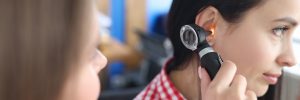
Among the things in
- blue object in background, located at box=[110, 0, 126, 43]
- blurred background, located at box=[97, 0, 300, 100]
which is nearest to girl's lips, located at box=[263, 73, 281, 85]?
blurred background, located at box=[97, 0, 300, 100]

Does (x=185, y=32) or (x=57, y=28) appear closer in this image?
(x=57, y=28)

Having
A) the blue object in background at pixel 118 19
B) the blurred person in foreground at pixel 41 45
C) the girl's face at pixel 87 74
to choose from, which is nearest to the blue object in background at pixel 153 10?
the blue object in background at pixel 118 19

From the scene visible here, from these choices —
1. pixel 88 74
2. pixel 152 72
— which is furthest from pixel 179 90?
pixel 152 72

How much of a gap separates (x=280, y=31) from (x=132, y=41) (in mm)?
2845

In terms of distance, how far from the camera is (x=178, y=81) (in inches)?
43.2

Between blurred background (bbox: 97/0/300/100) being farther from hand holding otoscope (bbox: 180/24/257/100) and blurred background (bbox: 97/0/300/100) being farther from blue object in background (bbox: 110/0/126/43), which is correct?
hand holding otoscope (bbox: 180/24/257/100)

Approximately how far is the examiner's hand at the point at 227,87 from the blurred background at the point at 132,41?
161cm

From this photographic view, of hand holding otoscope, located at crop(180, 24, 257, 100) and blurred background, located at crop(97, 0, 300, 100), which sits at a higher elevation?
hand holding otoscope, located at crop(180, 24, 257, 100)

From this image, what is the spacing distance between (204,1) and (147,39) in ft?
5.77

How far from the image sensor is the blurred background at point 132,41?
2.65 m

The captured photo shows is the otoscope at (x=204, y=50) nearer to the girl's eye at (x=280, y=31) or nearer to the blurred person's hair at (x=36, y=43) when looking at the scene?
the girl's eye at (x=280, y=31)

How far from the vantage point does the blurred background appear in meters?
2.65

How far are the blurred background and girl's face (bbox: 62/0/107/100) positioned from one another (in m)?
1.73

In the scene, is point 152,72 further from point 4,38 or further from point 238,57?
point 4,38
